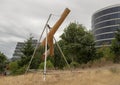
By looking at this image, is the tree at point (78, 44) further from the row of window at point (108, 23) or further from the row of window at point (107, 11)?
the row of window at point (107, 11)

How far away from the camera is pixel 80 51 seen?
34.1 m

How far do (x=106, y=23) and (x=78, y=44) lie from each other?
50.3 m

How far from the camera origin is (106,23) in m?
82.9

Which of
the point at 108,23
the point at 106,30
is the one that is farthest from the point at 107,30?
the point at 108,23

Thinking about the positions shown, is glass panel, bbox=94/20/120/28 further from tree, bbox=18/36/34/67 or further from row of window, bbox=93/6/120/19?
tree, bbox=18/36/34/67

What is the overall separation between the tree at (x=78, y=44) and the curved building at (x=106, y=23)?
39067 millimetres

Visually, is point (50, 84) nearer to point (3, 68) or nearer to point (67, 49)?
point (67, 49)

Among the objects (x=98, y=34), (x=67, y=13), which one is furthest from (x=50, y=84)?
(x=98, y=34)

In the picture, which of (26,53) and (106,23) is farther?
(106,23)

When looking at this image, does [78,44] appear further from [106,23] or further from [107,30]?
[106,23]

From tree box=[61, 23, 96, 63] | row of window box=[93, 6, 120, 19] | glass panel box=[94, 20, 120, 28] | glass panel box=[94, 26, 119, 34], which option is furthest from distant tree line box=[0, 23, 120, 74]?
row of window box=[93, 6, 120, 19]

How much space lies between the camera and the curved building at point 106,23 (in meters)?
78.8

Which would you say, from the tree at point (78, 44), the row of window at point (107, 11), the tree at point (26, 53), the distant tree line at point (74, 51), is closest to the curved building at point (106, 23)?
the row of window at point (107, 11)

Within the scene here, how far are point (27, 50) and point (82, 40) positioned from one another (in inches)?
335
